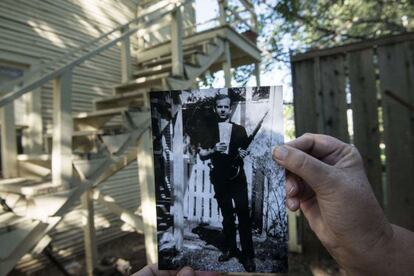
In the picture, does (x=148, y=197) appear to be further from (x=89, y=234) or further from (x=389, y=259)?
(x=389, y=259)

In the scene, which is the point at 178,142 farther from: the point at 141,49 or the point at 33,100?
the point at 141,49

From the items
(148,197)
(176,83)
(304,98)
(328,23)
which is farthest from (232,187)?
(328,23)

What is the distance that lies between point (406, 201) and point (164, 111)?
3.24m

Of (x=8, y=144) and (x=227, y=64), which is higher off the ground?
(x=227, y=64)

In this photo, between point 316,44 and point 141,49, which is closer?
point 141,49

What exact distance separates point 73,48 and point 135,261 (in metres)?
3.50

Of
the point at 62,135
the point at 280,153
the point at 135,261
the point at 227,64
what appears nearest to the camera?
the point at 280,153

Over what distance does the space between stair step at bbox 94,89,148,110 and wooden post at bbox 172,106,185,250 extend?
2.97m

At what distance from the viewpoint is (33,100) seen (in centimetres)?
438

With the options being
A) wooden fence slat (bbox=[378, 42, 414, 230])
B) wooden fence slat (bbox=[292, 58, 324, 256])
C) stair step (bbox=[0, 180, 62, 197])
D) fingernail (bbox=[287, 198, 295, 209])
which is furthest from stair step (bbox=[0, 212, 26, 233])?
wooden fence slat (bbox=[378, 42, 414, 230])

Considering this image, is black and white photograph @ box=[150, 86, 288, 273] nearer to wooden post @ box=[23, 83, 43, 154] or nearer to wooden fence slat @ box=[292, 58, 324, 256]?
→ wooden fence slat @ box=[292, 58, 324, 256]

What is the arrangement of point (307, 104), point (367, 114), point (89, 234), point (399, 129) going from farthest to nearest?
point (89, 234), point (307, 104), point (367, 114), point (399, 129)

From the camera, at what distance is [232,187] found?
0.90m

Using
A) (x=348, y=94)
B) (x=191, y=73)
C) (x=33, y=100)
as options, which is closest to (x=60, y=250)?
(x=33, y=100)
